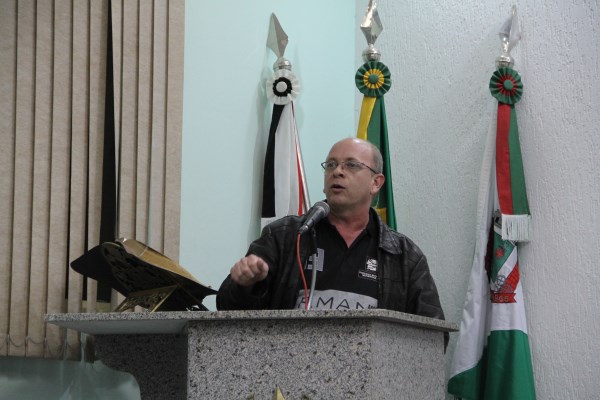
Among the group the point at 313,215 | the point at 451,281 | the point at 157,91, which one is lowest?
the point at 451,281

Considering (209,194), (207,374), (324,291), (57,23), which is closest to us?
(207,374)

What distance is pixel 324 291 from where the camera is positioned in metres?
2.98

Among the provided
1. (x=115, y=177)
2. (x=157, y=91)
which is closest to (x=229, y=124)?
(x=157, y=91)

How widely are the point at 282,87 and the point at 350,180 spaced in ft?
3.55

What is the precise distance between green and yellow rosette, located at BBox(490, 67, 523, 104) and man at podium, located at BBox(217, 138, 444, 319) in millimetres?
736

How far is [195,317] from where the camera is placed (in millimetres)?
2148

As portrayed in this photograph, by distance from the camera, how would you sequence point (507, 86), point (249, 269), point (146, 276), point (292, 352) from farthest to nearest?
point (507, 86), point (146, 276), point (249, 269), point (292, 352)

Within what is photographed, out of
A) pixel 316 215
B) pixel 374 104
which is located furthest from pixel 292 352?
pixel 374 104

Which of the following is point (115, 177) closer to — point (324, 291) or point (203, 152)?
point (203, 152)

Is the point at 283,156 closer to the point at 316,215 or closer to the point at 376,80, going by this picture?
the point at 376,80

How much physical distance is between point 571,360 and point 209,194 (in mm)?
1777

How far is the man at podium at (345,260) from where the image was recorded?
296 centimetres

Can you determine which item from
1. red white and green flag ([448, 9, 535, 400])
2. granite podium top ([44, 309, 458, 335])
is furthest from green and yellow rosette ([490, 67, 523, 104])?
granite podium top ([44, 309, 458, 335])

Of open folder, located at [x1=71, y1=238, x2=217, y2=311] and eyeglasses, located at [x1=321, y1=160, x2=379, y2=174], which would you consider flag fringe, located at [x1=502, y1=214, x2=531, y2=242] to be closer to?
eyeglasses, located at [x1=321, y1=160, x2=379, y2=174]
